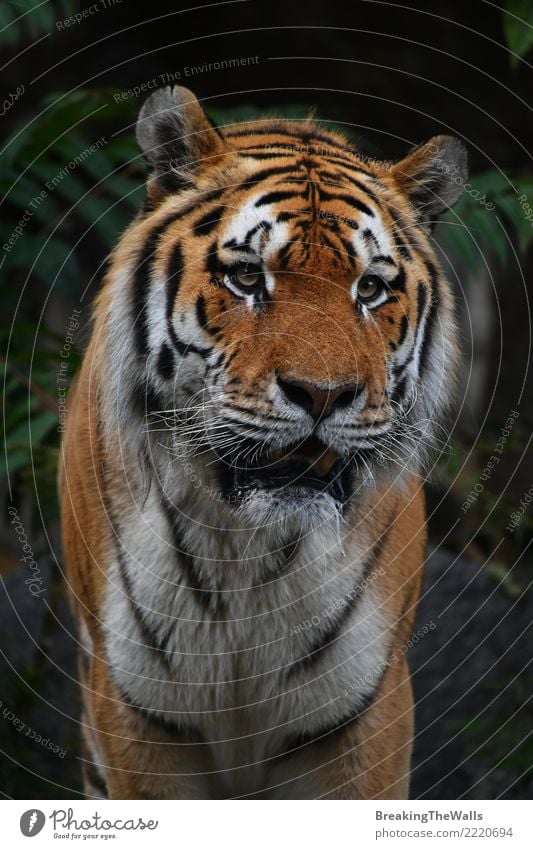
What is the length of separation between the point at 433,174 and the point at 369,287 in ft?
0.94

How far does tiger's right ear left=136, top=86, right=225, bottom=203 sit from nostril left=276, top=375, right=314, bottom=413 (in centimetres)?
49

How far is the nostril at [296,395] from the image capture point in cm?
169

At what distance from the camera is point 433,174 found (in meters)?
2.02

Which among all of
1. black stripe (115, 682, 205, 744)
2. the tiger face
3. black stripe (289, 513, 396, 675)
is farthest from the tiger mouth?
black stripe (115, 682, 205, 744)

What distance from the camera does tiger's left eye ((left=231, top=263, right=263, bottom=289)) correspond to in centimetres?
182

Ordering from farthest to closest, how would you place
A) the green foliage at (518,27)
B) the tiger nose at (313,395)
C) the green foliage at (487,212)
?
the green foliage at (487,212)
the green foliage at (518,27)
the tiger nose at (313,395)

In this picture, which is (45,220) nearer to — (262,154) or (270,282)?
(262,154)

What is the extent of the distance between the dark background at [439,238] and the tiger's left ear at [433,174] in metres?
0.17

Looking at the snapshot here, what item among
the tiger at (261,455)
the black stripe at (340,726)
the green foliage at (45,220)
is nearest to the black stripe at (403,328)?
the tiger at (261,455)

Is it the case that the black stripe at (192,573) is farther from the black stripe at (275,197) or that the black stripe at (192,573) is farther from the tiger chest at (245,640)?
the black stripe at (275,197)

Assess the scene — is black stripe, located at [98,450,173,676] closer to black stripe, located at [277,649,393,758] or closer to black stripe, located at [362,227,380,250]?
black stripe, located at [277,649,393,758]

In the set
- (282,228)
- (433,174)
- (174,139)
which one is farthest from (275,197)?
(433,174)
